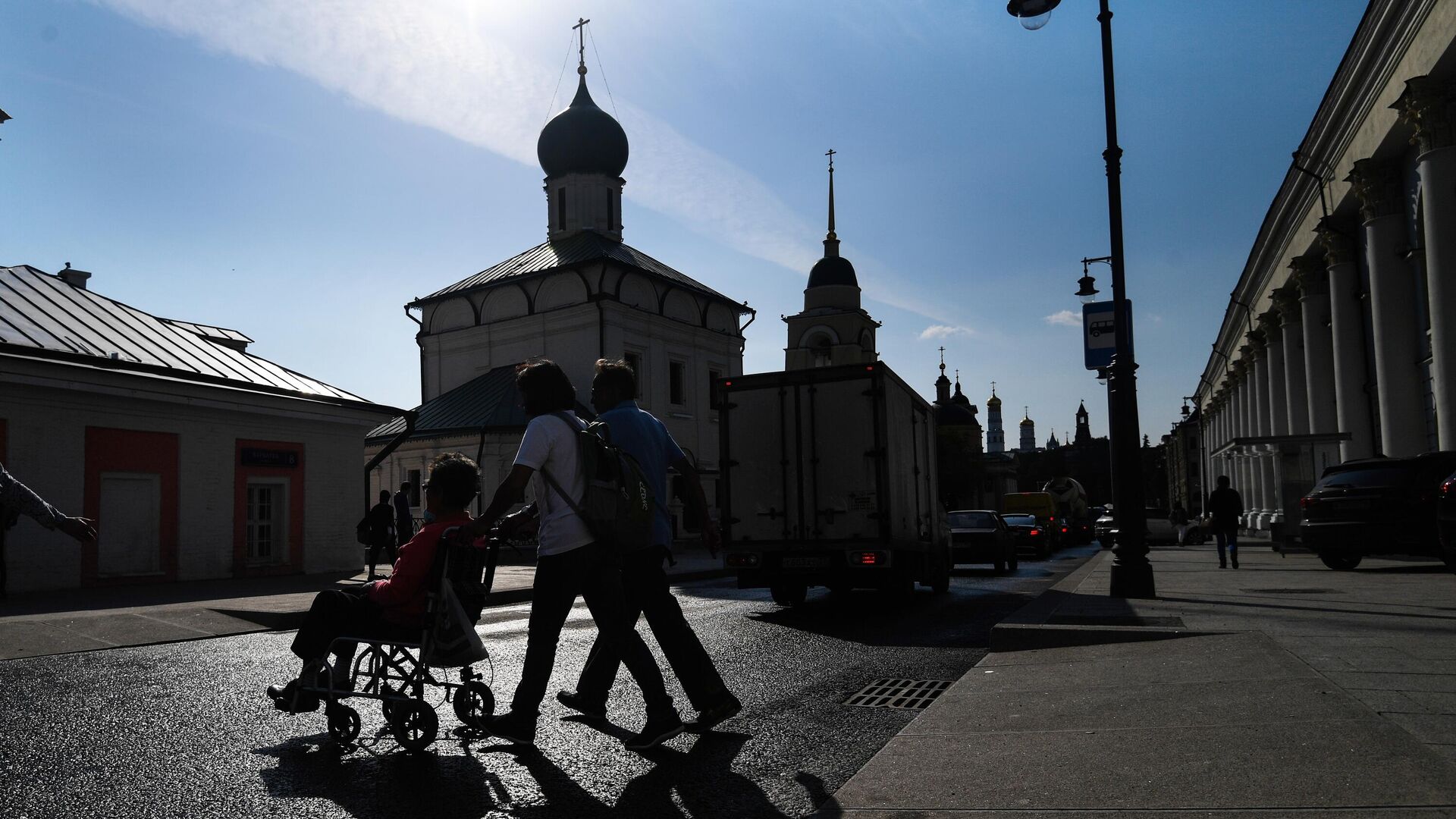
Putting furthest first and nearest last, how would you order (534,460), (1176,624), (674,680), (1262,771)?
(1176,624) < (674,680) < (534,460) < (1262,771)

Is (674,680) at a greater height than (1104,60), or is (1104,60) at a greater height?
(1104,60)

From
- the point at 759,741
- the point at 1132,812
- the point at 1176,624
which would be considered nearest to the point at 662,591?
the point at 759,741

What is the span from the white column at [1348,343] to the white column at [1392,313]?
4013mm

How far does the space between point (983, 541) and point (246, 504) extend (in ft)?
48.9

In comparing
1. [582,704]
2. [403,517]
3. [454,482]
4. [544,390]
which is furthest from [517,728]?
[403,517]

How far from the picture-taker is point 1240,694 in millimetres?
5203

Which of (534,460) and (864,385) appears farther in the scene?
(864,385)

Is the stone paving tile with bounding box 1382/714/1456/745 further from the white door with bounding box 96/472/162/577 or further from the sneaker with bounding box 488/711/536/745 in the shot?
the white door with bounding box 96/472/162/577

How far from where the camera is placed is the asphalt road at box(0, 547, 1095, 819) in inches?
163

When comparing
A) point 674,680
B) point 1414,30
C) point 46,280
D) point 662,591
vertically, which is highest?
point 1414,30

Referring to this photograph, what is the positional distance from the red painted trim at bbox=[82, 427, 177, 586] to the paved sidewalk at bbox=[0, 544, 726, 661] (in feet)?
1.92

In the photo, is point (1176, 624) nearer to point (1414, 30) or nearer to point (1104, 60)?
point (1104, 60)

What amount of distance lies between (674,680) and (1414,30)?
18176 millimetres

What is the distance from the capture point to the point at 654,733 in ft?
16.6
